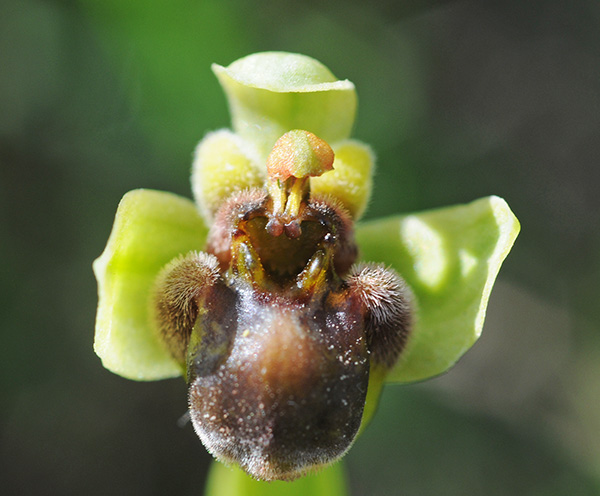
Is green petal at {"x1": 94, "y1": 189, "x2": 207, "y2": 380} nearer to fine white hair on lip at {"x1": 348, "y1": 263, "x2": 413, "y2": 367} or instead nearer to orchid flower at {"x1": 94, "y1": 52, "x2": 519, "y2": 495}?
orchid flower at {"x1": 94, "y1": 52, "x2": 519, "y2": 495}

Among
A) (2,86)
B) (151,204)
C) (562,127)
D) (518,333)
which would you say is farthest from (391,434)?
(2,86)

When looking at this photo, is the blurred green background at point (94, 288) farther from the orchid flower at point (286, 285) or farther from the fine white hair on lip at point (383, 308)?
the fine white hair on lip at point (383, 308)

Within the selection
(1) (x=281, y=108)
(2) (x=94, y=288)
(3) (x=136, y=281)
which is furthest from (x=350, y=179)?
(2) (x=94, y=288)

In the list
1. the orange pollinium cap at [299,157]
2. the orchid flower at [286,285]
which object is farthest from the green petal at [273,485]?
the orange pollinium cap at [299,157]

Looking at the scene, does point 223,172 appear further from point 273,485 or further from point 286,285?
point 273,485

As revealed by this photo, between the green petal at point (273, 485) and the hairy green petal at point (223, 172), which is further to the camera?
the green petal at point (273, 485)

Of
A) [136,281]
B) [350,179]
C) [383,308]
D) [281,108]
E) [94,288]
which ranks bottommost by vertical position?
[94,288]
